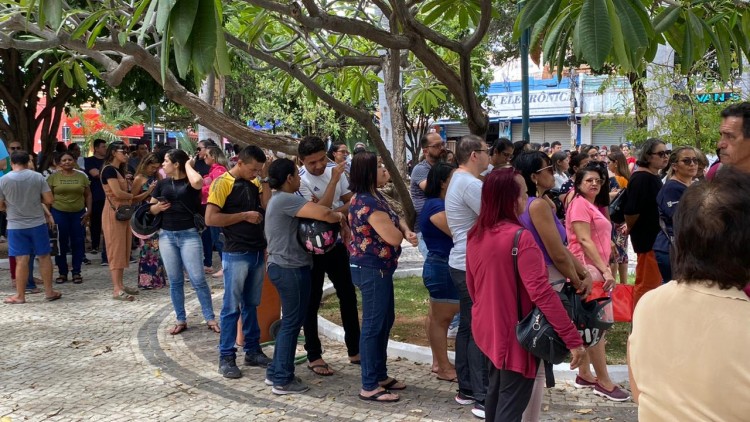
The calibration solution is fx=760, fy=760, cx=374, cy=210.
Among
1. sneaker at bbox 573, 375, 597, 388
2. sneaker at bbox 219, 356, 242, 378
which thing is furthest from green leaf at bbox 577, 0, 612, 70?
sneaker at bbox 219, 356, 242, 378

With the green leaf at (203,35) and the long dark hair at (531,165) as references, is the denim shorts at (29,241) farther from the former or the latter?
the green leaf at (203,35)

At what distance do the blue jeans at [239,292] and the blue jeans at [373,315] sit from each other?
1.29 m

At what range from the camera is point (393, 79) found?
969cm

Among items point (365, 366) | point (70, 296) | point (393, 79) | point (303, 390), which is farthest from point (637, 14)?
point (70, 296)

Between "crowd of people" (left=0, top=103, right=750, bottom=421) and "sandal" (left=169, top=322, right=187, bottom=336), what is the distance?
8 centimetres

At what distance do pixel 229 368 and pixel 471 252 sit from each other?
313 cm

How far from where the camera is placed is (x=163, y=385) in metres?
6.41

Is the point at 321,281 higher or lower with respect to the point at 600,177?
lower

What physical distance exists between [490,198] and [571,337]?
0.87 metres

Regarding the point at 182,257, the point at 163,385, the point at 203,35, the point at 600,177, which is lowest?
the point at 163,385

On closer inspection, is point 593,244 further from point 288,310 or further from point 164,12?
point 164,12

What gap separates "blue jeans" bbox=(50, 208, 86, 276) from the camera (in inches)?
447

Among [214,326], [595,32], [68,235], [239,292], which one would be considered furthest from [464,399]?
[68,235]

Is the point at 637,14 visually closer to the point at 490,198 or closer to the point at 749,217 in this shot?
the point at 490,198
